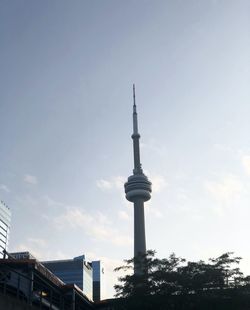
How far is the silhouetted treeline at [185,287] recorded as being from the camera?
41.9 metres

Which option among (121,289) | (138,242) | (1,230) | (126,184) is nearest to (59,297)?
(121,289)

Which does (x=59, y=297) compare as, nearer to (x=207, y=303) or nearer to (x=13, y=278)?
(x=13, y=278)

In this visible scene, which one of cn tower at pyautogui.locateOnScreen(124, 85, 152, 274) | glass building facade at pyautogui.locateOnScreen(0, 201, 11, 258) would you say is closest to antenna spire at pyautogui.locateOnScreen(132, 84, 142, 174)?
cn tower at pyautogui.locateOnScreen(124, 85, 152, 274)

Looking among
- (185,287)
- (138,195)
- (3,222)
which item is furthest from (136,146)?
(185,287)

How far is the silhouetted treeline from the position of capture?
41.9m

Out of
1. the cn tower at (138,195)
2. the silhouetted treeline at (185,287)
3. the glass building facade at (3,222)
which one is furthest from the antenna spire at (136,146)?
the silhouetted treeline at (185,287)

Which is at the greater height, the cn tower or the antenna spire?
the antenna spire

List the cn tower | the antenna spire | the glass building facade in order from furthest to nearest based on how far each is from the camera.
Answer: the glass building facade
the antenna spire
the cn tower

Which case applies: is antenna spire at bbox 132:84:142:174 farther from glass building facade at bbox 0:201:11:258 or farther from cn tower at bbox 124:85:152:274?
glass building facade at bbox 0:201:11:258

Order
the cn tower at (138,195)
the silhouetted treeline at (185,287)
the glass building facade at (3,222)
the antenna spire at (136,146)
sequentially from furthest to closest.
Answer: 1. the glass building facade at (3,222)
2. the antenna spire at (136,146)
3. the cn tower at (138,195)
4. the silhouetted treeline at (185,287)

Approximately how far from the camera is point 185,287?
43406 mm

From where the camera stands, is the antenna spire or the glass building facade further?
the glass building facade

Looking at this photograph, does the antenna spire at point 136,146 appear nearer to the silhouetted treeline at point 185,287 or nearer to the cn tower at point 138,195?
the cn tower at point 138,195

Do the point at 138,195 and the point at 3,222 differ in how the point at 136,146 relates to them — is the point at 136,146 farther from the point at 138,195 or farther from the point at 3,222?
the point at 3,222
